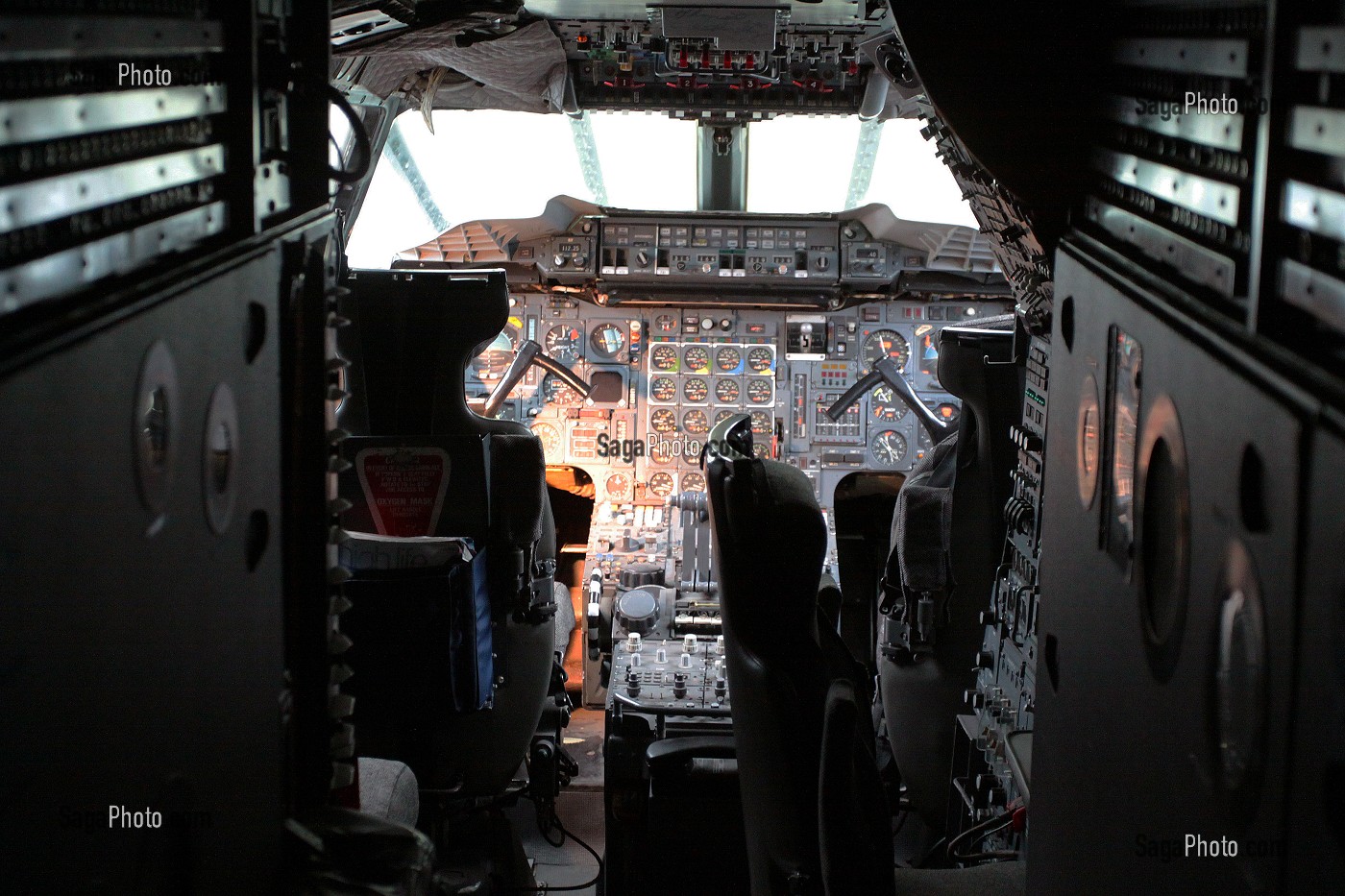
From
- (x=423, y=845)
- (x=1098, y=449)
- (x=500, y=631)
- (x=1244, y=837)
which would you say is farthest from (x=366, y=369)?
(x=1244, y=837)

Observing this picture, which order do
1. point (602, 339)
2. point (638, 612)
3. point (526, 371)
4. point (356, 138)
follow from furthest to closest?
point (602, 339) → point (526, 371) → point (638, 612) → point (356, 138)

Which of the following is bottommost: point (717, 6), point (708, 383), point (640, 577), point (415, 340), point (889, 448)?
point (640, 577)

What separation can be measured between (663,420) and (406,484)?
119 inches

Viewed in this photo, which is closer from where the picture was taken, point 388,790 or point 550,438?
point 388,790

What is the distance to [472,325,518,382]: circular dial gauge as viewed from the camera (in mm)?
6836

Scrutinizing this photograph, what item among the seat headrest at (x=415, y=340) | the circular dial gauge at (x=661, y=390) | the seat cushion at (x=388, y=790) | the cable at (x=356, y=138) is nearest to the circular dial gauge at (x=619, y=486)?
the circular dial gauge at (x=661, y=390)

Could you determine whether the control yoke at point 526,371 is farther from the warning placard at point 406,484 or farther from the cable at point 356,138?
the cable at point 356,138

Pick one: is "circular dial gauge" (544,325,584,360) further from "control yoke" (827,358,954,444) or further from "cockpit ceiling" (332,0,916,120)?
"control yoke" (827,358,954,444)

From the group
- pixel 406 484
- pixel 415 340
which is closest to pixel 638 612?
pixel 406 484

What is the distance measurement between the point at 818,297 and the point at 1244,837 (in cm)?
580

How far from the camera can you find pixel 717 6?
3.94 m

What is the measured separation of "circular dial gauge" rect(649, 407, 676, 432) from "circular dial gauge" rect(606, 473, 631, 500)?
33 cm

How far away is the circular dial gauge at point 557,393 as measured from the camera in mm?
6727

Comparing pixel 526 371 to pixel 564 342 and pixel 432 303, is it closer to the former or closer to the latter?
pixel 564 342
